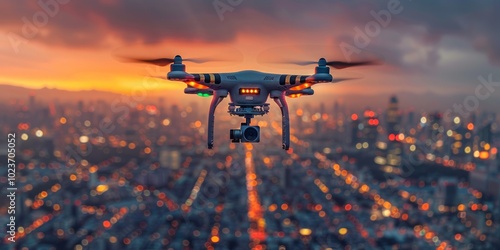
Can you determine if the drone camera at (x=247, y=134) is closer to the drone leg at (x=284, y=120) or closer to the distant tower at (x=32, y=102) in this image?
the drone leg at (x=284, y=120)

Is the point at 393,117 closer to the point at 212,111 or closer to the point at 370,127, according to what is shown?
the point at 370,127

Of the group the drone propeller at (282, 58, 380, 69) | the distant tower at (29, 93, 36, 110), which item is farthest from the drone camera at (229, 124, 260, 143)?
the distant tower at (29, 93, 36, 110)

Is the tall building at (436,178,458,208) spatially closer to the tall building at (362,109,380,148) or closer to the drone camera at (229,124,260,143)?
the tall building at (362,109,380,148)

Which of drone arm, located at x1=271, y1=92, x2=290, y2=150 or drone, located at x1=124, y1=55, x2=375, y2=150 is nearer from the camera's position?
drone, located at x1=124, y1=55, x2=375, y2=150

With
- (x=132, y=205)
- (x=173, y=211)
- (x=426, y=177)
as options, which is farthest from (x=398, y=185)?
A: (x=132, y=205)

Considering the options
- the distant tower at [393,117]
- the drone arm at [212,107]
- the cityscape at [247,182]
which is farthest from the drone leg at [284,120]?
the distant tower at [393,117]
